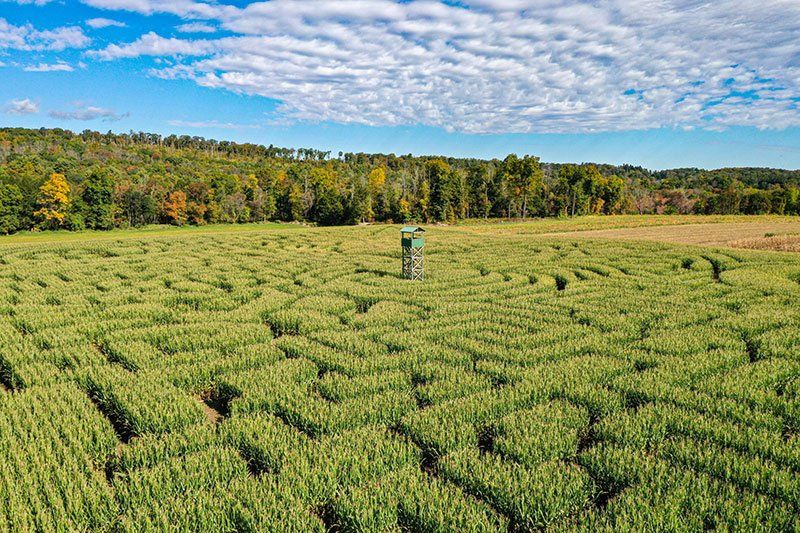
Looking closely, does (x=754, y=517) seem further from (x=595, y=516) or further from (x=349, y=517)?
(x=349, y=517)

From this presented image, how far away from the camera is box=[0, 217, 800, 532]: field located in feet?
22.1

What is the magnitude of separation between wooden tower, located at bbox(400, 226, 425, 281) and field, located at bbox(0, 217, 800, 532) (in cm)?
352

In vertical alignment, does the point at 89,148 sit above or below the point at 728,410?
above

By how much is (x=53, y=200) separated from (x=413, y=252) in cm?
7850

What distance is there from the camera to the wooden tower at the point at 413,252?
79.4ft

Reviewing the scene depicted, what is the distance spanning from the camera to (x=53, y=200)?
77812 millimetres

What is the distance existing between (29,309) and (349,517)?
17.7 metres

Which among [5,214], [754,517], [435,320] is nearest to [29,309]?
[435,320]

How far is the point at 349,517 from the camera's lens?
6586 millimetres

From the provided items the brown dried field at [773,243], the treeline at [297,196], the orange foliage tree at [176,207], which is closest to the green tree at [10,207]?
the treeline at [297,196]

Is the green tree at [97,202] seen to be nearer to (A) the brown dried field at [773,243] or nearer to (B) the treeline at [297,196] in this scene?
(B) the treeline at [297,196]

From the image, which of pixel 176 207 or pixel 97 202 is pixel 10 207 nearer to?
pixel 97 202

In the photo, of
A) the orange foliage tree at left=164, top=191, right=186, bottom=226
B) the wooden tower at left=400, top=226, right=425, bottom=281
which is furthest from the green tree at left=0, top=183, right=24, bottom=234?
the wooden tower at left=400, top=226, right=425, bottom=281

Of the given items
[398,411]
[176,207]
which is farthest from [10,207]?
[398,411]
